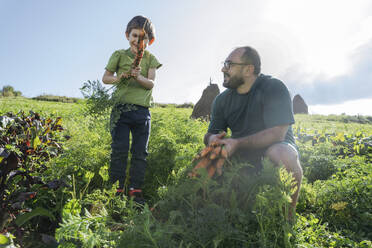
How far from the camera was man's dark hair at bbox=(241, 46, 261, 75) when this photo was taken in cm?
266

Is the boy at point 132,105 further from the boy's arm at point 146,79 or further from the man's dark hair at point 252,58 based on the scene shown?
the man's dark hair at point 252,58

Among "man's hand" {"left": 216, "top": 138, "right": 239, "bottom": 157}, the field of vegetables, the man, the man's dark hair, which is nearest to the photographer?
the field of vegetables

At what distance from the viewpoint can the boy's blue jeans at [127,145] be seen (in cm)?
297

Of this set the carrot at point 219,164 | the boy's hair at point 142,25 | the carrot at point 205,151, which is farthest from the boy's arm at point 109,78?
the carrot at point 219,164

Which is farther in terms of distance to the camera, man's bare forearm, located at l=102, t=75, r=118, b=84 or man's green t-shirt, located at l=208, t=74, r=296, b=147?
man's bare forearm, located at l=102, t=75, r=118, b=84

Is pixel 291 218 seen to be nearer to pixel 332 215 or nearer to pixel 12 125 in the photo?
pixel 332 215

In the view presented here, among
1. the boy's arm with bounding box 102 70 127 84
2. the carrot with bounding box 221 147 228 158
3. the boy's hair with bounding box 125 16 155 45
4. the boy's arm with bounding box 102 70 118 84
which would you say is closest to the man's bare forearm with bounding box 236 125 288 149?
the carrot with bounding box 221 147 228 158

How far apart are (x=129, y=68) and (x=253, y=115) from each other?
4.90 feet

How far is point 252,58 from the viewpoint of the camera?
268 cm

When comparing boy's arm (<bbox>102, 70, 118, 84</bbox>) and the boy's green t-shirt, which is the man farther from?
boy's arm (<bbox>102, 70, 118, 84</bbox>)

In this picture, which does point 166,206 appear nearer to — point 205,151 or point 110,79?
point 205,151

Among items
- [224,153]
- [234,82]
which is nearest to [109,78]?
[234,82]

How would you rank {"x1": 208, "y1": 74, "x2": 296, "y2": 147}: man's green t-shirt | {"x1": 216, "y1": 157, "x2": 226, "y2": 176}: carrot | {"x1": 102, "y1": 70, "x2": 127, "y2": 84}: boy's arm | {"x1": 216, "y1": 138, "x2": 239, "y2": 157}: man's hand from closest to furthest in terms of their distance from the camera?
{"x1": 216, "y1": 157, "x2": 226, "y2": 176}: carrot, {"x1": 216, "y1": 138, "x2": 239, "y2": 157}: man's hand, {"x1": 208, "y1": 74, "x2": 296, "y2": 147}: man's green t-shirt, {"x1": 102, "y1": 70, "x2": 127, "y2": 84}: boy's arm

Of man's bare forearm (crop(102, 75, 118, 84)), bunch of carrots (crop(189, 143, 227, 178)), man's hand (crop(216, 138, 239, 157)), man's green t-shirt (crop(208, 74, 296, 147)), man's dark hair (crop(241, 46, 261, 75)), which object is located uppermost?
man's dark hair (crop(241, 46, 261, 75))
